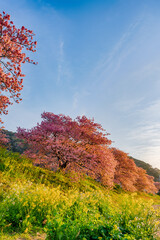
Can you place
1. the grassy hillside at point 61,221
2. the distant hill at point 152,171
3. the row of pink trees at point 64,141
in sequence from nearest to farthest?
the grassy hillside at point 61,221, the row of pink trees at point 64,141, the distant hill at point 152,171

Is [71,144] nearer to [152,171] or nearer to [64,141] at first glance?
[64,141]

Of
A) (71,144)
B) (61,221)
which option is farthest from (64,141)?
(61,221)

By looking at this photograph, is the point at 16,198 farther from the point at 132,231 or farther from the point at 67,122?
the point at 67,122

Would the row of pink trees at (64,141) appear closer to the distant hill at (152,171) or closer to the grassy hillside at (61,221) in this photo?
the grassy hillside at (61,221)

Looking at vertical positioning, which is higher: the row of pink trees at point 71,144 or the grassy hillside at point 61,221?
the row of pink trees at point 71,144

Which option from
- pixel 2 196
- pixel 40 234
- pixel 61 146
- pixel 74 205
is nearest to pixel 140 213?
pixel 74 205

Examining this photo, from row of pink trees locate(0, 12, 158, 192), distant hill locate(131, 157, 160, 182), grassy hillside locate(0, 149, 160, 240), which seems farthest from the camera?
distant hill locate(131, 157, 160, 182)

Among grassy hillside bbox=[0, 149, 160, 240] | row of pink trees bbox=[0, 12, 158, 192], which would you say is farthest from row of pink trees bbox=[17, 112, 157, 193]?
grassy hillside bbox=[0, 149, 160, 240]

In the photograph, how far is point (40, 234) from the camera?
4.11 meters

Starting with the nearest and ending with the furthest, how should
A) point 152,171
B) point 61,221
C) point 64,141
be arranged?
1. point 61,221
2. point 64,141
3. point 152,171

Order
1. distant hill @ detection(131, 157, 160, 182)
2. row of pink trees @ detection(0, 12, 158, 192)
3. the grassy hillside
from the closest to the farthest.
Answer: the grassy hillside
row of pink trees @ detection(0, 12, 158, 192)
distant hill @ detection(131, 157, 160, 182)

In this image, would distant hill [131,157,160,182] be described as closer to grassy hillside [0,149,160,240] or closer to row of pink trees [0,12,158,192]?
row of pink trees [0,12,158,192]

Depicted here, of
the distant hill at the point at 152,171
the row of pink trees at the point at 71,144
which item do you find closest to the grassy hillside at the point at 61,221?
the row of pink trees at the point at 71,144

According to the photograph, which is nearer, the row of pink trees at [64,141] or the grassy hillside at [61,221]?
the grassy hillside at [61,221]
